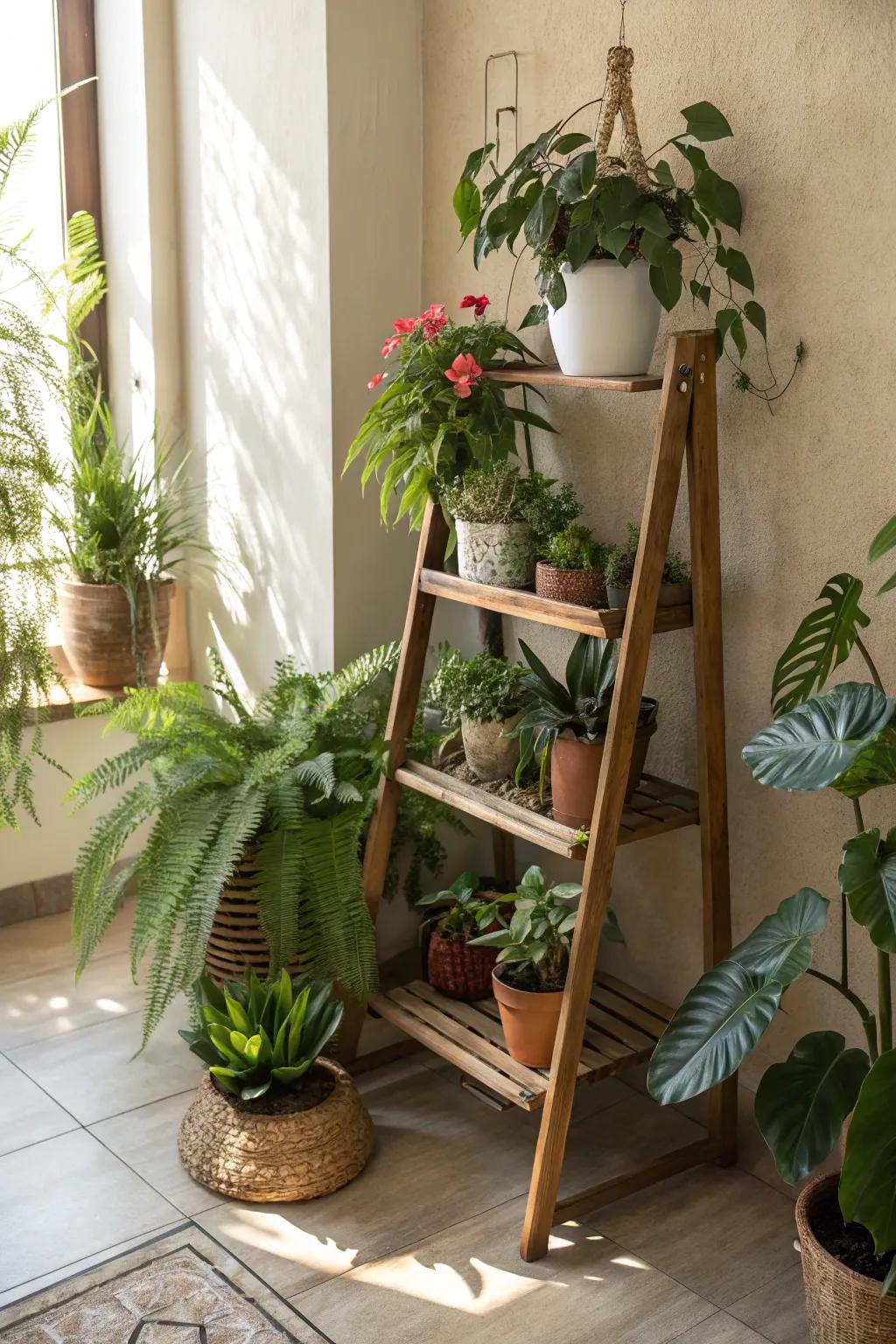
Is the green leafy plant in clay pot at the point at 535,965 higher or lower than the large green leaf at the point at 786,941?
lower

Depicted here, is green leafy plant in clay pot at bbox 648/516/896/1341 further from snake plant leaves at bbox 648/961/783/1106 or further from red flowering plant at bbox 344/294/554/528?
red flowering plant at bbox 344/294/554/528

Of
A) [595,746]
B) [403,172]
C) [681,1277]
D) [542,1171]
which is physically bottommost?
[681,1277]

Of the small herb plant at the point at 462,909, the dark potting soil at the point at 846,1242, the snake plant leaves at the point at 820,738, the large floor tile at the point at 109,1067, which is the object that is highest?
the snake plant leaves at the point at 820,738

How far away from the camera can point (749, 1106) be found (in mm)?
2541

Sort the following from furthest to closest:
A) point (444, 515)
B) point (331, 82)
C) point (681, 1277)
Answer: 1. point (331, 82)
2. point (444, 515)
3. point (681, 1277)

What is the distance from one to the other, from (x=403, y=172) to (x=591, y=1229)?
208 centimetres

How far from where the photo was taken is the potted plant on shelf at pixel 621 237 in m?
2.08

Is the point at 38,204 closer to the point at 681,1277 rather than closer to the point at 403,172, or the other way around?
the point at 403,172

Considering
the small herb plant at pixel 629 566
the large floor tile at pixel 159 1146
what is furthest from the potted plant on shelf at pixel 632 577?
the large floor tile at pixel 159 1146

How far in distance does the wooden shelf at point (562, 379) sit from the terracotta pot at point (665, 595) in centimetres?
31

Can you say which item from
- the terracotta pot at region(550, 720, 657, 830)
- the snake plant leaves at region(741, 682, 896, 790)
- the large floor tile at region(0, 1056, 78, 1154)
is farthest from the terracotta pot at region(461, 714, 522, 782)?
the large floor tile at region(0, 1056, 78, 1154)

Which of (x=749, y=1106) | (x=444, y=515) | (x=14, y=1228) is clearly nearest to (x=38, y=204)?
(x=444, y=515)

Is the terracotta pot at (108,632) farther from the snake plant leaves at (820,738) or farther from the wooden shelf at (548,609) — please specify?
the snake plant leaves at (820,738)

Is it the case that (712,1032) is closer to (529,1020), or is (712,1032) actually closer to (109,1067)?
(529,1020)
